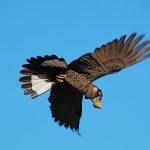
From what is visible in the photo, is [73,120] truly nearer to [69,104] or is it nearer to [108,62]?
[69,104]

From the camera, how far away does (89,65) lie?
1379 cm

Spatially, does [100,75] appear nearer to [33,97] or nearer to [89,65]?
[89,65]

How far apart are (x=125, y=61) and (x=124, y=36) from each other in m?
0.53

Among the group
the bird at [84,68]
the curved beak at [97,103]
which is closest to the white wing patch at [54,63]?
the bird at [84,68]

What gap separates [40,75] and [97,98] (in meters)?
1.24

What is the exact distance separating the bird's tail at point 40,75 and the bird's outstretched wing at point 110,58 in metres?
0.32

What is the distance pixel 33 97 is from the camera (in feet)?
45.9

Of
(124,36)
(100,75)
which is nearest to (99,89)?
(100,75)

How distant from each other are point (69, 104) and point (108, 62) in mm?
1509

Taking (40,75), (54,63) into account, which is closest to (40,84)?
(40,75)

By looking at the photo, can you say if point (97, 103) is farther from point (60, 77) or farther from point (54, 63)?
point (54, 63)

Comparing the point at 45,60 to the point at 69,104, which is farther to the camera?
the point at 69,104

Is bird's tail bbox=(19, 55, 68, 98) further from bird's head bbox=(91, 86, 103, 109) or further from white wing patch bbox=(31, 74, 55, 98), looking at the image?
bird's head bbox=(91, 86, 103, 109)

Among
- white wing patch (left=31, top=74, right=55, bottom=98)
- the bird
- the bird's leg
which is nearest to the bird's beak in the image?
the bird
